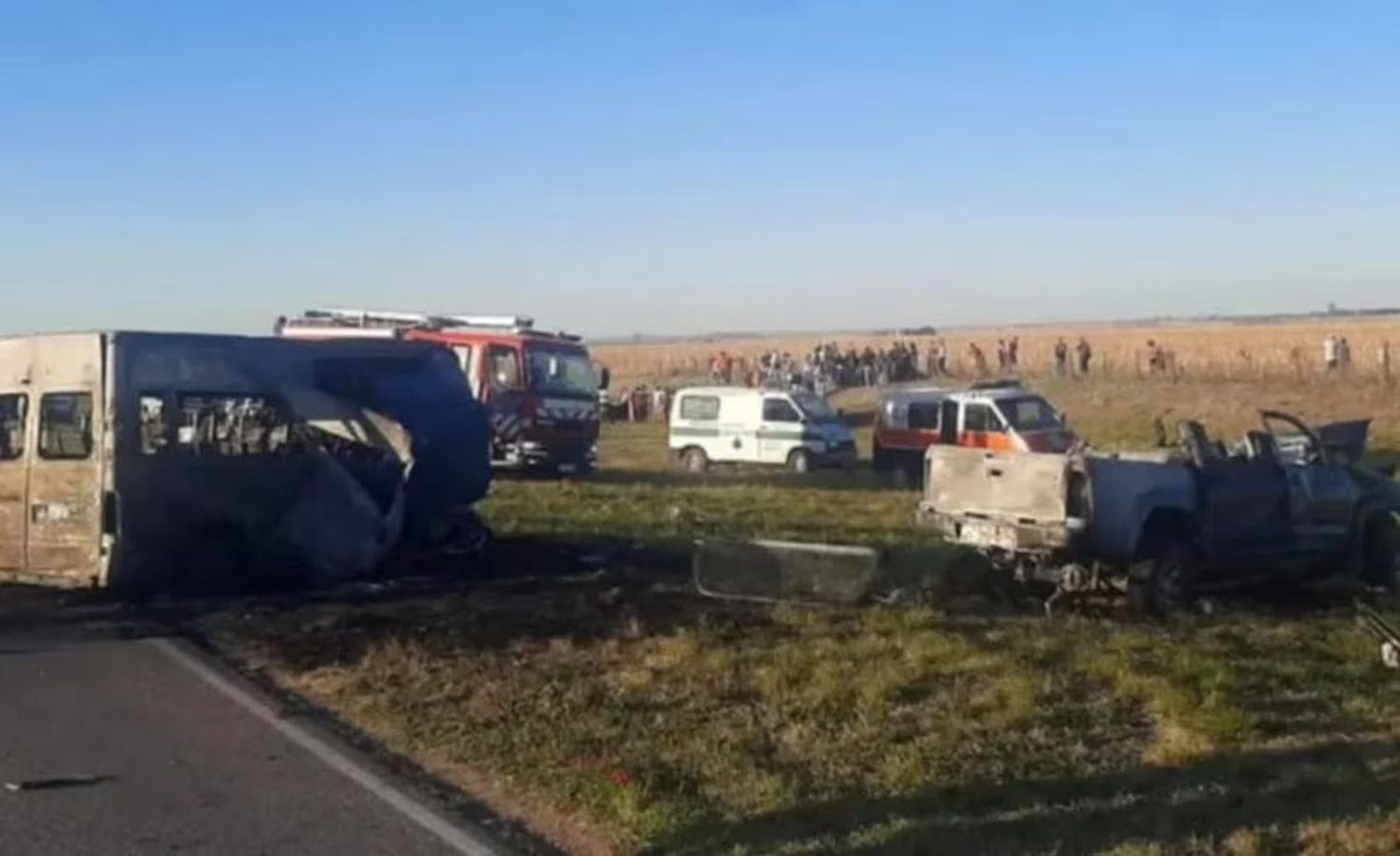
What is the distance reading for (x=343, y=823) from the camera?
8.20m

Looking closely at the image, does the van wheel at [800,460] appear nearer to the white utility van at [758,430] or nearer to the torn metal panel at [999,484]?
the white utility van at [758,430]

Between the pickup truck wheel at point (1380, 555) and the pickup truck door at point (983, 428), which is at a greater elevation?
the pickup truck door at point (983, 428)

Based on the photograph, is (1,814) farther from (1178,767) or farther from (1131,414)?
(1131,414)

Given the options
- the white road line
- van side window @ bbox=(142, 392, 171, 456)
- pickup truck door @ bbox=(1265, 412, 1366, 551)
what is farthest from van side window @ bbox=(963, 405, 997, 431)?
the white road line

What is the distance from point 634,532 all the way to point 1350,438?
7.77 m

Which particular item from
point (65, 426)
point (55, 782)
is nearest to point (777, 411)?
point (65, 426)

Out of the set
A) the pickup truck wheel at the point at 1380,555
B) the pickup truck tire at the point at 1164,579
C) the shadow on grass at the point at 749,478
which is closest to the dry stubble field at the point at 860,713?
the pickup truck tire at the point at 1164,579

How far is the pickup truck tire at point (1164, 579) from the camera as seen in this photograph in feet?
51.5

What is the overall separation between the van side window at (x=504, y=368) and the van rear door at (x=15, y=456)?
16.2 metres

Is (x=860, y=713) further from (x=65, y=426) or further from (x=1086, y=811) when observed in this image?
(x=65, y=426)

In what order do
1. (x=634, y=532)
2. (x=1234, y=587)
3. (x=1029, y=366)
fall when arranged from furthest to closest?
1. (x=1029, y=366)
2. (x=634, y=532)
3. (x=1234, y=587)

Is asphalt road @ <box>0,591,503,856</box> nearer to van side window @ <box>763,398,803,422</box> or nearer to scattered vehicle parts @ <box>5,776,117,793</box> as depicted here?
scattered vehicle parts @ <box>5,776,117,793</box>

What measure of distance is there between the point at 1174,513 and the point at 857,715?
6.34m

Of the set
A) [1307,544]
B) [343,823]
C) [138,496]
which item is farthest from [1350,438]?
[343,823]
